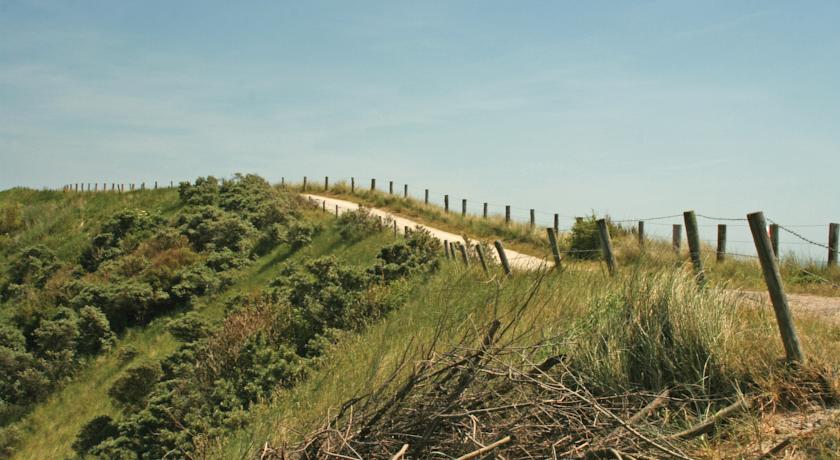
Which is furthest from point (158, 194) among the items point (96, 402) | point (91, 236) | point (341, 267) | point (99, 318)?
point (341, 267)

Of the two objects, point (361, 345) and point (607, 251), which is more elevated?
point (607, 251)

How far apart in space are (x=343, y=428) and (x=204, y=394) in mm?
10456

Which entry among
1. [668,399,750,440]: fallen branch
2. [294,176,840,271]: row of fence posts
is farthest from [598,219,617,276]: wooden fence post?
[668,399,750,440]: fallen branch

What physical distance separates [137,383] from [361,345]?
9003 millimetres

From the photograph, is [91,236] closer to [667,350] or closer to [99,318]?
[99,318]

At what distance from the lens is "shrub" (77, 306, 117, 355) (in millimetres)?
27295

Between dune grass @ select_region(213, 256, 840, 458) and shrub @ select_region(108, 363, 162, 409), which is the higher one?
dune grass @ select_region(213, 256, 840, 458)

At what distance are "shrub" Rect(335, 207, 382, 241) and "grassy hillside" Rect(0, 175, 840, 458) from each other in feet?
0.41

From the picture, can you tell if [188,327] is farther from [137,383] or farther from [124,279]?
[124,279]

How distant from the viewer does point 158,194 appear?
146ft

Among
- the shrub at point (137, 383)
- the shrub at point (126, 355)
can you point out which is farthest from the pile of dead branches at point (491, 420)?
the shrub at point (126, 355)

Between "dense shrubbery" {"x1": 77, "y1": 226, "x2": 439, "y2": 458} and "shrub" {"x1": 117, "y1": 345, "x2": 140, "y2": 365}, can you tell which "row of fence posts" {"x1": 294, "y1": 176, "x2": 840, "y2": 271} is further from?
"shrub" {"x1": 117, "y1": 345, "x2": 140, "y2": 365}

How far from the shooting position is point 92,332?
27.6 m

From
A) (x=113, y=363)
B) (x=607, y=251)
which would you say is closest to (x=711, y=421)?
(x=607, y=251)
